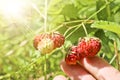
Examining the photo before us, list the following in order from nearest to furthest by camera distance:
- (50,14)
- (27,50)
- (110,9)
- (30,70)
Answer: (30,70)
(110,9)
(50,14)
(27,50)

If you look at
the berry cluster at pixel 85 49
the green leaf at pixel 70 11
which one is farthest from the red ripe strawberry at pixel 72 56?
the green leaf at pixel 70 11

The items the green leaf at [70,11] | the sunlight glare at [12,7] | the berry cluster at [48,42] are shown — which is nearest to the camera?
the berry cluster at [48,42]

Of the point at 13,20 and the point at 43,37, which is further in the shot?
the point at 13,20

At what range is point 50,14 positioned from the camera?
171cm

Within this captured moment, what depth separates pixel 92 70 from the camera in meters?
1.41

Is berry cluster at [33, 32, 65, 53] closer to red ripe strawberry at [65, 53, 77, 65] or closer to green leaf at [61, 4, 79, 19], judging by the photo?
red ripe strawberry at [65, 53, 77, 65]

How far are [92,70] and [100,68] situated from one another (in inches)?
1.0

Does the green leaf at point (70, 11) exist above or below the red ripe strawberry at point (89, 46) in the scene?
above

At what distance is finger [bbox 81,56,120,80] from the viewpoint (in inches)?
54.6

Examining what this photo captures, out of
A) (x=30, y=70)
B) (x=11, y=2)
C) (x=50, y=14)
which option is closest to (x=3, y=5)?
(x=11, y=2)

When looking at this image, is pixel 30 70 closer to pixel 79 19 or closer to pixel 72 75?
pixel 72 75

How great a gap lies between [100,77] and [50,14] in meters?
0.38

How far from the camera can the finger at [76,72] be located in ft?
4.70

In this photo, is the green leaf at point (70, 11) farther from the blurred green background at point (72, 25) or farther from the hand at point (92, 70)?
the hand at point (92, 70)
